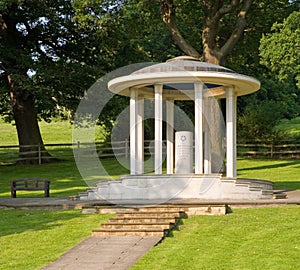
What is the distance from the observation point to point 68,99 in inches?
1300

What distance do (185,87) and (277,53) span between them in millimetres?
8053

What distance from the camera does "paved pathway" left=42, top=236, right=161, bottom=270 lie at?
9023mm

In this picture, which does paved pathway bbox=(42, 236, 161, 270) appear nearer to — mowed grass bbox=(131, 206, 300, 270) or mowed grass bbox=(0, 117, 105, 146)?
mowed grass bbox=(131, 206, 300, 270)

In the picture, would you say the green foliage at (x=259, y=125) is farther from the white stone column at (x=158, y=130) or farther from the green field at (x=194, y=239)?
the green field at (x=194, y=239)

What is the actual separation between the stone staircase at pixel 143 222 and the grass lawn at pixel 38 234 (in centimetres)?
46

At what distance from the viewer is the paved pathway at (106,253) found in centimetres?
902

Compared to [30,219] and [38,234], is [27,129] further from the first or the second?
[38,234]

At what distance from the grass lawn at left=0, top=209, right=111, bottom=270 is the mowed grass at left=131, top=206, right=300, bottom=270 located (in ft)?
6.07

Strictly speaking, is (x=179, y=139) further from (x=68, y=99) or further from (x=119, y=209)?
(x=68, y=99)

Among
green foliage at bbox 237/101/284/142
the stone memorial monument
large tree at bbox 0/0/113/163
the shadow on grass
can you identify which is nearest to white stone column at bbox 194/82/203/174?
the stone memorial monument

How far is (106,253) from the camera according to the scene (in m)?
9.87

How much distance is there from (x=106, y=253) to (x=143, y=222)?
8.07 feet

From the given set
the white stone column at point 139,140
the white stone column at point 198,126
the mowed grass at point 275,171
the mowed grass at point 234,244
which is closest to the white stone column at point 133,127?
the white stone column at point 139,140

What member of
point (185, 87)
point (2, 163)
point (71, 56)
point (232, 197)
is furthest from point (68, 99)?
point (232, 197)
